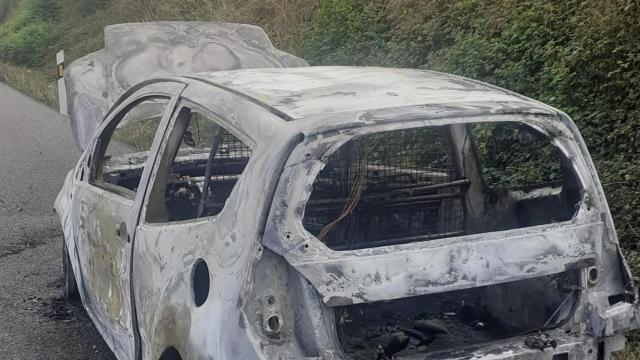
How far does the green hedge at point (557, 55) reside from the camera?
5645 mm

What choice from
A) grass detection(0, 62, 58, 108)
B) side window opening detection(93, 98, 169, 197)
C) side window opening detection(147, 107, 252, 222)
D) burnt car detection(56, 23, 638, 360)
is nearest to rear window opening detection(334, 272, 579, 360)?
burnt car detection(56, 23, 638, 360)

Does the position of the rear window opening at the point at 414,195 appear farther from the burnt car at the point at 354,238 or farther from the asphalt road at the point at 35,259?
the asphalt road at the point at 35,259

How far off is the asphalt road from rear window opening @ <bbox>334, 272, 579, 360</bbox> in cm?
192

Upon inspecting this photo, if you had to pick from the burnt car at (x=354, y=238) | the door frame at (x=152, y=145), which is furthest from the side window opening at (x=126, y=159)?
the burnt car at (x=354, y=238)

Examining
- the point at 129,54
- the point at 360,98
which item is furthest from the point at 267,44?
the point at 360,98

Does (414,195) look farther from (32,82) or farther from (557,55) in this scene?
(32,82)

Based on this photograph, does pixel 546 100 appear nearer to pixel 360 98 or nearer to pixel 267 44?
pixel 267 44

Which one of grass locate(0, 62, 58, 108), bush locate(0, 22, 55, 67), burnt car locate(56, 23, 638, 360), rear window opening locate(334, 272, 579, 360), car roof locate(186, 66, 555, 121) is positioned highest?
bush locate(0, 22, 55, 67)

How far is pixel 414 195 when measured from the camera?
12.6ft

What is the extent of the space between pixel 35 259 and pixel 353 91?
13.4 feet

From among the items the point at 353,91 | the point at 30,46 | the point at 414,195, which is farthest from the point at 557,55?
the point at 30,46

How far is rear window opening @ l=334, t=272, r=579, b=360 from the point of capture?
311 cm

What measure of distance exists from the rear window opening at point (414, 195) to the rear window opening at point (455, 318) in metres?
0.33

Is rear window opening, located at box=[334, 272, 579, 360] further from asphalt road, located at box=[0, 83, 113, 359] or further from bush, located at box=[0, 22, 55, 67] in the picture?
bush, located at box=[0, 22, 55, 67]
